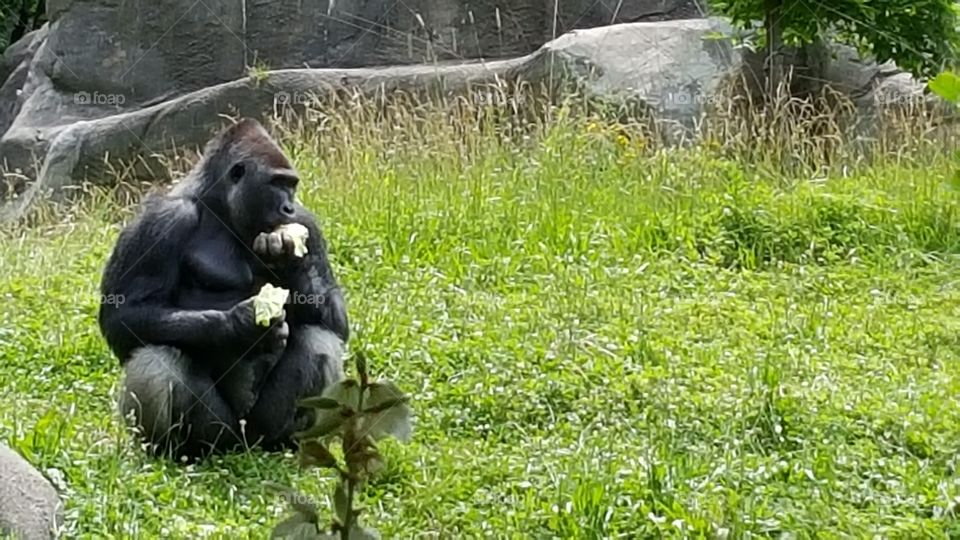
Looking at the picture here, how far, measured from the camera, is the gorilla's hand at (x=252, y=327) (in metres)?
4.37

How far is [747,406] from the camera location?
4559 mm

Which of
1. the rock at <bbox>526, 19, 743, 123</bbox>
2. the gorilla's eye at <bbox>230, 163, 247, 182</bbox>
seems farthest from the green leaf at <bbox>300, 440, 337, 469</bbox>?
the rock at <bbox>526, 19, 743, 123</bbox>

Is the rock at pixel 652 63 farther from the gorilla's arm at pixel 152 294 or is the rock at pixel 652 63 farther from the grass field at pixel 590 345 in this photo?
the gorilla's arm at pixel 152 294

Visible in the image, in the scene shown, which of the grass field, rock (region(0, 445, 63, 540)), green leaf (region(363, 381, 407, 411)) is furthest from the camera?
the grass field

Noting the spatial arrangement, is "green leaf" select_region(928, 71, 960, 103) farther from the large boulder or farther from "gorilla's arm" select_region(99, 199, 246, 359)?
the large boulder

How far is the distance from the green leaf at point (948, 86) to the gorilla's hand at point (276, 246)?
10.9 ft

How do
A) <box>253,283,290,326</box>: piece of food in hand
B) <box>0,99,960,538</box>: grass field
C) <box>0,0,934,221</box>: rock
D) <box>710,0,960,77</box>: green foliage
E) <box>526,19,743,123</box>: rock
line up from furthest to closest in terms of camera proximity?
<box>0,0,934,221</box>: rock
<box>526,19,743,123</box>: rock
<box>710,0,960,77</box>: green foliage
<box>253,283,290,326</box>: piece of food in hand
<box>0,99,960,538</box>: grass field

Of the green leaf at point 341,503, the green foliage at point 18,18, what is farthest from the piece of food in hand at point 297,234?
the green foliage at point 18,18

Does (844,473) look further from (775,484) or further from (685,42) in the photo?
(685,42)

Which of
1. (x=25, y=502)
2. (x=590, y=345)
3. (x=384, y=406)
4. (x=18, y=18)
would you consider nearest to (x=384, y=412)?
(x=384, y=406)

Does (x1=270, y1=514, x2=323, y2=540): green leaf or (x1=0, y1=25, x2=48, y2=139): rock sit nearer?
(x1=270, y1=514, x2=323, y2=540): green leaf

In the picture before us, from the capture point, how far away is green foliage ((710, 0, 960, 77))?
26.5ft

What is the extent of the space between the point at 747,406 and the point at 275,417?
58.9 inches

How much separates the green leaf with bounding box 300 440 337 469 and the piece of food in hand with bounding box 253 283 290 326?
3.33m
